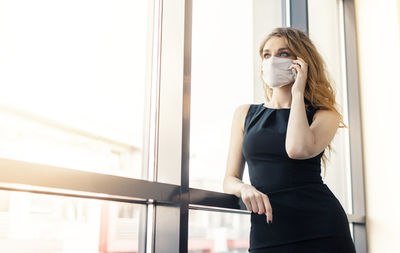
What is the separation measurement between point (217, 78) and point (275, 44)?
34 cm

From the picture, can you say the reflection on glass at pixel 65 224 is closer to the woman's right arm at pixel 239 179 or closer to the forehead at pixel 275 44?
the woman's right arm at pixel 239 179

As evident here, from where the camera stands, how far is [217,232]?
183 cm

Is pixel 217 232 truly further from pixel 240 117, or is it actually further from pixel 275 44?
pixel 275 44

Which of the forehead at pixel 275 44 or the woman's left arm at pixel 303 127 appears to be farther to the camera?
the forehead at pixel 275 44

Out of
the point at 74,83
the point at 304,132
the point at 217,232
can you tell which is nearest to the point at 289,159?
the point at 304,132

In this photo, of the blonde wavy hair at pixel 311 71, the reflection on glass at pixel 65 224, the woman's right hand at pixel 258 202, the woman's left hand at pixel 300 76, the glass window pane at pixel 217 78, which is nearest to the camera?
the reflection on glass at pixel 65 224

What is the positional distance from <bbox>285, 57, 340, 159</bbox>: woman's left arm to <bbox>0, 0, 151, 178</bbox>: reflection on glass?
1.63 ft

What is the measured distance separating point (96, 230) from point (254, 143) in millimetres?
565

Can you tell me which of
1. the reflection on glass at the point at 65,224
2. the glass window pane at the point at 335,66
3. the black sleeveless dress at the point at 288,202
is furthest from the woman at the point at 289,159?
the glass window pane at the point at 335,66

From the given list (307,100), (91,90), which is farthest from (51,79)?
(307,100)

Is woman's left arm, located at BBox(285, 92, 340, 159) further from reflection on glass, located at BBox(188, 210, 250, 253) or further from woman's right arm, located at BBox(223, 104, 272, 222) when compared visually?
reflection on glass, located at BBox(188, 210, 250, 253)

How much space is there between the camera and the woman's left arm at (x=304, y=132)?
4.80ft

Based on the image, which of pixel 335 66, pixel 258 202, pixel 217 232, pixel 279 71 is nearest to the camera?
pixel 258 202

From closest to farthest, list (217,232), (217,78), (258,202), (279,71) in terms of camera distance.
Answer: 1. (258,202)
2. (279,71)
3. (217,232)
4. (217,78)
